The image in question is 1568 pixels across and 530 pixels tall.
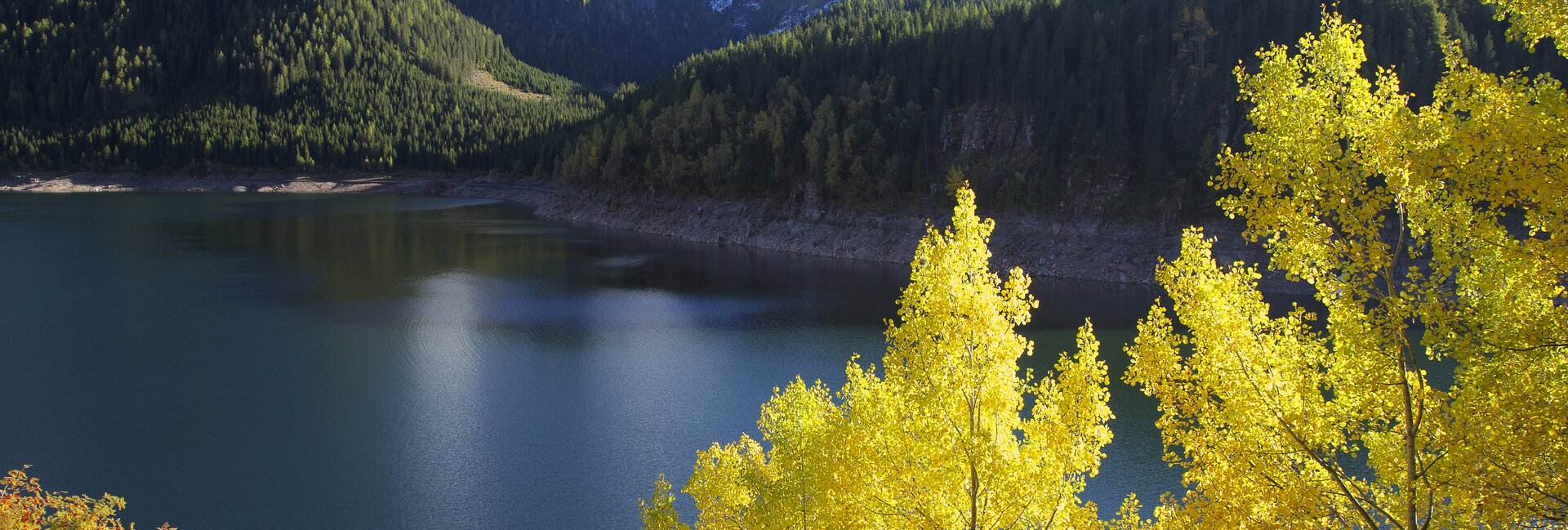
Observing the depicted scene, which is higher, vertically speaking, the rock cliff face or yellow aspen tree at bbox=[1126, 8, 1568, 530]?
the rock cliff face

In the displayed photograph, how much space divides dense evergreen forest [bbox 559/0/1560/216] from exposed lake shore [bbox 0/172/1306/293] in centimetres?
152

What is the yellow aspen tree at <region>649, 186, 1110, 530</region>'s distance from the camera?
10367mm

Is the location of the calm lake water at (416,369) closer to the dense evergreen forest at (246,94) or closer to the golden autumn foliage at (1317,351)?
the golden autumn foliage at (1317,351)

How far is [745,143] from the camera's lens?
87000 mm

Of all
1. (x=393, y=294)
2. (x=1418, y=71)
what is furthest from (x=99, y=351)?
(x=1418, y=71)

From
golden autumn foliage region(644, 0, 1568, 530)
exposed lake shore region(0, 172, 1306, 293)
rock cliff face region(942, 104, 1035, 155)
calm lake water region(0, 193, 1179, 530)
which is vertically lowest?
calm lake water region(0, 193, 1179, 530)

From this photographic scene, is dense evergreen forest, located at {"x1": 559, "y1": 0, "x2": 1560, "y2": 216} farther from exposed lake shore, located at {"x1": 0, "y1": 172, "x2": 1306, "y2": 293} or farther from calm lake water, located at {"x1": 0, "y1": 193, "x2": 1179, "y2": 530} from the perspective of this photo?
calm lake water, located at {"x1": 0, "y1": 193, "x2": 1179, "y2": 530}

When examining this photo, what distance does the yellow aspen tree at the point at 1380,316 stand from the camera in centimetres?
801

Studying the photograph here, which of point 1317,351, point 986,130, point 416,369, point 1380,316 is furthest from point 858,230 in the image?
point 1380,316

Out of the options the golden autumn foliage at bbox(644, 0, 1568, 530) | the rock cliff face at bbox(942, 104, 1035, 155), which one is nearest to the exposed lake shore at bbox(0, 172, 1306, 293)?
the rock cliff face at bbox(942, 104, 1035, 155)

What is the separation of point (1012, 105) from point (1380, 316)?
235ft

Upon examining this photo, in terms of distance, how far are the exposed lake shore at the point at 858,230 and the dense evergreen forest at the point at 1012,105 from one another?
1519 millimetres

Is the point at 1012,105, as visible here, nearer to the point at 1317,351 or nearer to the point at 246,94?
the point at 1317,351

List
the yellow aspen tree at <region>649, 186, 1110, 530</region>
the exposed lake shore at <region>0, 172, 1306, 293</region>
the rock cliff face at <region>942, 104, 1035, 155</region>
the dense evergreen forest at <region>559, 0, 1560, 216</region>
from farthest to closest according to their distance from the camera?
the rock cliff face at <region>942, 104, 1035, 155</region>, the dense evergreen forest at <region>559, 0, 1560, 216</region>, the exposed lake shore at <region>0, 172, 1306, 293</region>, the yellow aspen tree at <region>649, 186, 1110, 530</region>
